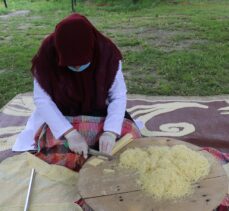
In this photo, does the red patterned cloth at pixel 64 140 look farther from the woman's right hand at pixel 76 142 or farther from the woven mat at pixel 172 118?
the woven mat at pixel 172 118

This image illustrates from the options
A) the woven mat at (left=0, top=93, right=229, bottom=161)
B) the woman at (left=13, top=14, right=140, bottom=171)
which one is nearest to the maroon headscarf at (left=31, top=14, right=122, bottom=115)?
the woman at (left=13, top=14, right=140, bottom=171)

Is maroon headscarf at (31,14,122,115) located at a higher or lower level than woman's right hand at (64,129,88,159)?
higher

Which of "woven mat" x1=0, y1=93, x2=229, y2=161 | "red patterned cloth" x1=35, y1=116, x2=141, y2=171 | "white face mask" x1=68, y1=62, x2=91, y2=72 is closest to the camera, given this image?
"white face mask" x1=68, y1=62, x2=91, y2=72

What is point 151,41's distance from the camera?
16.8 ft

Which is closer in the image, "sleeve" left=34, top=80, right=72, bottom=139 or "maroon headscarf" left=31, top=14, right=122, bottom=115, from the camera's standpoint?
"maroon headscarf" left=31, top=14, right=122, bottom=115

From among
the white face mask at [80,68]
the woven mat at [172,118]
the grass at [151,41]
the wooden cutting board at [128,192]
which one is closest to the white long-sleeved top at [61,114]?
the white face mask at [80,68]

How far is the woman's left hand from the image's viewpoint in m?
1.93

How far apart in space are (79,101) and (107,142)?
317 millimetres

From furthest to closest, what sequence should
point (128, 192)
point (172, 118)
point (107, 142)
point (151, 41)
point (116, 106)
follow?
point (151, 41)
point (172, 118)
point (116, 106)
point (107, 142)
point (128, 192)

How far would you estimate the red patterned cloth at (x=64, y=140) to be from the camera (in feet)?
7.04

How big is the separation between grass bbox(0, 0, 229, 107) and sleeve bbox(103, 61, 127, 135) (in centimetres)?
134

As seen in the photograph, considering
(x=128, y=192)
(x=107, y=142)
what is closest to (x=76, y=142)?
(x=107, y=142)

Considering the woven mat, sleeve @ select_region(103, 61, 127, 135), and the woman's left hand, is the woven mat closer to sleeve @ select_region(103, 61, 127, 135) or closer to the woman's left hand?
sleeve @ select_region(103, 61, 127, 135)

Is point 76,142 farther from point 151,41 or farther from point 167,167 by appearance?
point 151,41
